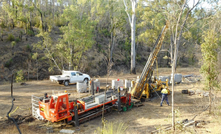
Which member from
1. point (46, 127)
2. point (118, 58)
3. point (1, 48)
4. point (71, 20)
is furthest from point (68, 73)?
point (118, 58)

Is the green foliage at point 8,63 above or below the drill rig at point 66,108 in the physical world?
above

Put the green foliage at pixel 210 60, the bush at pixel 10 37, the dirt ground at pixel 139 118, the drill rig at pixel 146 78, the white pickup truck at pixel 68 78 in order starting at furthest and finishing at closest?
the bush at pixel 10 37 → the white pickup truck at pixel 68 78 → the drill rig at pixel 146 78 → the green foliage at pixel 210 60 → the dirt ground at pixel 139 118

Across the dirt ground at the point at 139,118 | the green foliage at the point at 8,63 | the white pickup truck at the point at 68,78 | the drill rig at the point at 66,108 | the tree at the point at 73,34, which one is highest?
the tree at the point at 73,34

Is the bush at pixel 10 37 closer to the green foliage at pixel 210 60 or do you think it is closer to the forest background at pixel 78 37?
the forest background at pixel 78 37

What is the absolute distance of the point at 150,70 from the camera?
543 inches

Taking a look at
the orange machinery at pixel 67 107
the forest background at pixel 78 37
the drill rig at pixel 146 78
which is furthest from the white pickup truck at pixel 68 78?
the orange machinery at pixel 67 107

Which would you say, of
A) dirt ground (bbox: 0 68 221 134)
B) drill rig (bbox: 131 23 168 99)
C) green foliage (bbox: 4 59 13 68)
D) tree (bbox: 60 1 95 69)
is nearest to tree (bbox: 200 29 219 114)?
dirt ground (bbox: 0 68 221 134)

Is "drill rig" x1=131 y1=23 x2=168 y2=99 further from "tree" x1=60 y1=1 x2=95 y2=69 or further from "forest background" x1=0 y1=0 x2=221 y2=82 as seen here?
"tree" x1=60 y1=1 x2=95 y2=69

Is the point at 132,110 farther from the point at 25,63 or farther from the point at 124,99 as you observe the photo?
the point at 25,63

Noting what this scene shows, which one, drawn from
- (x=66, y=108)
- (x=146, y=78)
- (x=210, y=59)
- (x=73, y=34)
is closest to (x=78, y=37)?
(x=73, y=34)

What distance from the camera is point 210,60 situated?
942 centimetres

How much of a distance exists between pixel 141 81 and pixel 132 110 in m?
2.56

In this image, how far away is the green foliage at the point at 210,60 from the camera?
933cm

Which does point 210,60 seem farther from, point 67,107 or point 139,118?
point 67,107
